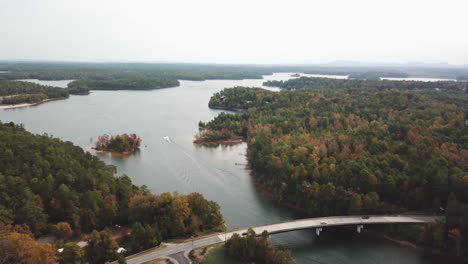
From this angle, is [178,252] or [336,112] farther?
[336,112]

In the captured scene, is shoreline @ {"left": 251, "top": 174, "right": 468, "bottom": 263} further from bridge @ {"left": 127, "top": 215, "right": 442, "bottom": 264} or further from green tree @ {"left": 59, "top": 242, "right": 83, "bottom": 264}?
green tree @ {"left": 59, "top": 242, "right": 83, "bottom": 264}

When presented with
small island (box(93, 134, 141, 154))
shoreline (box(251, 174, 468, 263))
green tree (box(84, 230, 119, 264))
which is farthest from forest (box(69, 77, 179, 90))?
green tree (box(84, 230, 119, 264))

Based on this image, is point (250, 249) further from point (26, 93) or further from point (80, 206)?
point (26, 93)

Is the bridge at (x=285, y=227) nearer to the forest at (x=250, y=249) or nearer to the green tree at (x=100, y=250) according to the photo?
the green tree at (x=100, y=250)

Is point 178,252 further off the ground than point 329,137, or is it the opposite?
point 329,137

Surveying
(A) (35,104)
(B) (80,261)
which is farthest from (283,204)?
(A) (35,104)

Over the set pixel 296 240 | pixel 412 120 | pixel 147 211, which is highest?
pixel 412 120

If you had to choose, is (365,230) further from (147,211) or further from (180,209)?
(147,211)
